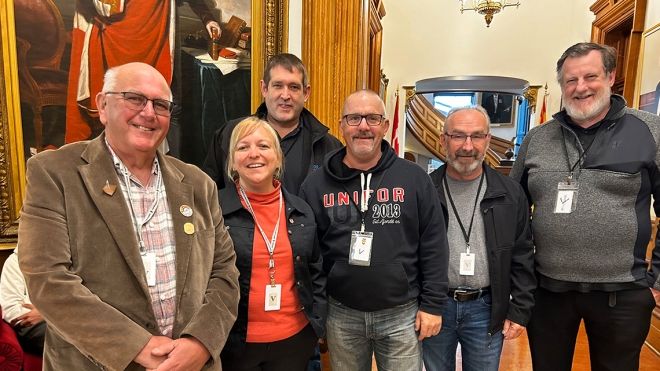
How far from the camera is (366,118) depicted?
167cm

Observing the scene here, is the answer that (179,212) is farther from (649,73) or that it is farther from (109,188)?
(649,73)

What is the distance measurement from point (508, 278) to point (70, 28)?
3.04m

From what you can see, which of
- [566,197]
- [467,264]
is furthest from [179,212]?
[566,197]

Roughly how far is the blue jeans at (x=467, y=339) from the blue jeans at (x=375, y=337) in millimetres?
184

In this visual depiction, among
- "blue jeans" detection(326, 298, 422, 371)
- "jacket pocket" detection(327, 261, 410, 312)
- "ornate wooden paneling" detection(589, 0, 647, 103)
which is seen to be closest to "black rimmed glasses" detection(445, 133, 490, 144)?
"jacket pocket" detection(327, 261, 410, 312)

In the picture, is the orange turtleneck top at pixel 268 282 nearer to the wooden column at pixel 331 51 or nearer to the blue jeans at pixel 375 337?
the blue jeans at pixel 375 337

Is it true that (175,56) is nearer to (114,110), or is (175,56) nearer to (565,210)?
(114,110)

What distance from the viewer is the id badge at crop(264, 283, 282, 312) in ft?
5.10

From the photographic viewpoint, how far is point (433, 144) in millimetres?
10539

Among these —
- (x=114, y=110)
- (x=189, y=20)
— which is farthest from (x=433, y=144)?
(x=114, y=110)

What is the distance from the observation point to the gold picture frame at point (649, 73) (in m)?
4.15

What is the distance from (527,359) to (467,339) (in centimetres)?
182

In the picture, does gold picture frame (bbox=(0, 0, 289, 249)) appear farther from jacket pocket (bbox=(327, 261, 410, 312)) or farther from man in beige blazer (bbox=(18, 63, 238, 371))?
jacket pocket (bbox=(327, 261, 410, 312))

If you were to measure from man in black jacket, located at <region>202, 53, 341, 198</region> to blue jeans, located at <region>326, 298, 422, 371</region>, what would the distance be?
73 cm
